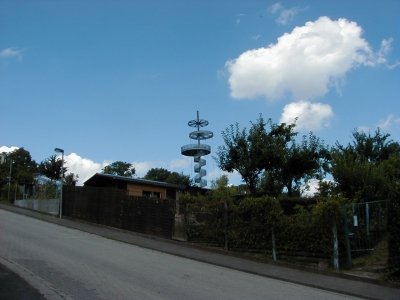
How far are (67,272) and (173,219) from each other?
11043 millimetres

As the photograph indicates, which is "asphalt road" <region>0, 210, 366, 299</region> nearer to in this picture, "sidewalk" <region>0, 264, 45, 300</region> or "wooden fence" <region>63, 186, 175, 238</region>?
"sidewalk" <region>0, 264, 45, 300</region>

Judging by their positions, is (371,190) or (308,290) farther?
(371,190)

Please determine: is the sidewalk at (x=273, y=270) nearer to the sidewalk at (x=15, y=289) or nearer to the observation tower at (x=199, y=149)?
the sidewalk at (x=15, y=289)

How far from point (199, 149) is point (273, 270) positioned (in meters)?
53.0

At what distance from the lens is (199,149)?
225 ft

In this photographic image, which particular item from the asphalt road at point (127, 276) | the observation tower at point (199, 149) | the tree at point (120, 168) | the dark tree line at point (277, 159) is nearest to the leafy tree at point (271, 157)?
the dark tree line at point (277, 159)

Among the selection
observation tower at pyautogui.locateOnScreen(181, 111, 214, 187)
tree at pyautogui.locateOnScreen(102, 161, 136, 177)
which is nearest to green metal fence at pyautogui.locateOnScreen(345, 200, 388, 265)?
observation tower at pyautogui.locateOnScreen(181, 111, 214, 187)

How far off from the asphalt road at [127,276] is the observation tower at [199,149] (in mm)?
49359

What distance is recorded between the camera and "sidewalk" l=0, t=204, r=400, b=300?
12.7m

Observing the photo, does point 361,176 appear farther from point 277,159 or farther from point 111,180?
point 111,180

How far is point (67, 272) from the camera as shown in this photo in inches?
474

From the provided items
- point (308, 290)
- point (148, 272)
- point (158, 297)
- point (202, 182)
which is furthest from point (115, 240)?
point (202, 182)

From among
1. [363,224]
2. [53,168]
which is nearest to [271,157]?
[363,224]

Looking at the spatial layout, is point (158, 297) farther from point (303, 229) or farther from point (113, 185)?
point (113, 185)
